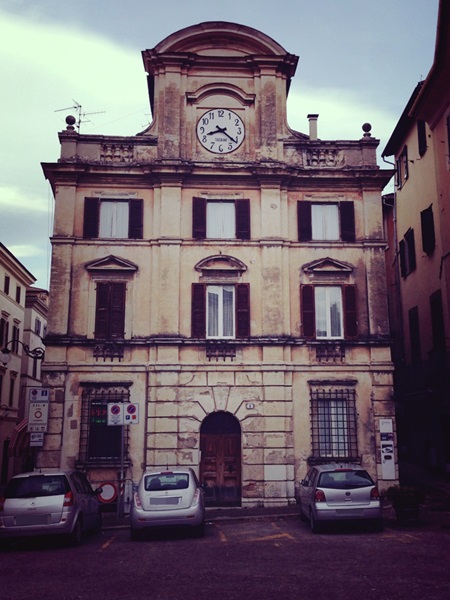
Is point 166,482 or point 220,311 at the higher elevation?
point 220,311

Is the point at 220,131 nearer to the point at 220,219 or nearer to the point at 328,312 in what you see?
the point at 220,219

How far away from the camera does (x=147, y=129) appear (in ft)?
81.1

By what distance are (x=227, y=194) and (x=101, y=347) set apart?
23.7ft

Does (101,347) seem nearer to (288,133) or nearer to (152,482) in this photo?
(152,482)

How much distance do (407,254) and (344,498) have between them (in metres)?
17.4

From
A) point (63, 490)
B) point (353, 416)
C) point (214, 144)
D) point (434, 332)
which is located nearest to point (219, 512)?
point (353, 416)

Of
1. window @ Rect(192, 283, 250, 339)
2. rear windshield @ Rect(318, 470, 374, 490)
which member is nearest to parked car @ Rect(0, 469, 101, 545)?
rear windshield @ Rect(318, 470, 374, 490)

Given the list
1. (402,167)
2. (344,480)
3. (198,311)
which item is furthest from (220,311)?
(402,167)

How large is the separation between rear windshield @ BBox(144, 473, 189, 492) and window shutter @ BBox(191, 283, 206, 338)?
7.65 meters

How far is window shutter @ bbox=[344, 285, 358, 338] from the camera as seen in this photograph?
23.1 m

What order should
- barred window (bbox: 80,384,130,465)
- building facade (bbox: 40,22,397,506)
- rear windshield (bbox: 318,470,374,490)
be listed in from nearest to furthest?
rear windshield (bbox: 318,470,374,490) < barred window (bbox: 80,384,130,465) < building facade (bbox: 40,22,397,506)

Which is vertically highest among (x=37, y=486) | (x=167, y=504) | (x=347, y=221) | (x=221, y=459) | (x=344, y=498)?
(x=347, y=221)

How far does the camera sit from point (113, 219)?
23.8 m

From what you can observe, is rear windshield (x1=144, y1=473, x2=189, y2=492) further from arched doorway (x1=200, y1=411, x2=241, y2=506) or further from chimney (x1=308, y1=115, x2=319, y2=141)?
chimney (x1=308, y1=115, x2=319, y2=141)
